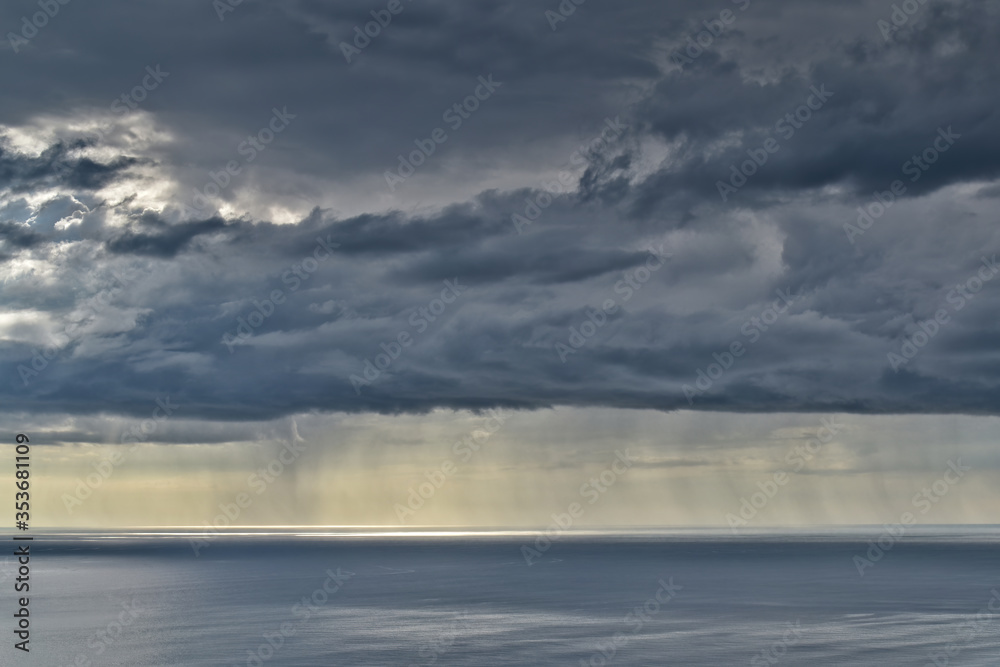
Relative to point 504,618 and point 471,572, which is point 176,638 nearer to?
point 504,618

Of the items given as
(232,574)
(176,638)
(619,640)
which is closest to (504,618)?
(619,640)

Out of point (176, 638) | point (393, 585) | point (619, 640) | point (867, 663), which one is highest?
point (393, 585)

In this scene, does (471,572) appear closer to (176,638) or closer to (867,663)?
(176,638)

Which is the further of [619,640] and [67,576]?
[67,576]

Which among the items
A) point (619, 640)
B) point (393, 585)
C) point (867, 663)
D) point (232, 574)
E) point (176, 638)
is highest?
point (232, 574)

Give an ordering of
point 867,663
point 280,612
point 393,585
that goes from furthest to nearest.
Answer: point 393,585 < point 280,612 < point 867,663

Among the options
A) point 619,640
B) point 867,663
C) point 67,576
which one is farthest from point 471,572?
point 867,663

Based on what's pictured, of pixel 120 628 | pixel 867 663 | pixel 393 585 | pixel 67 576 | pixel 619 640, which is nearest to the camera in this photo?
pixel 867 663

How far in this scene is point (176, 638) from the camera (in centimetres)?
8875

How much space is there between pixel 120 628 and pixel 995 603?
97.5 meters

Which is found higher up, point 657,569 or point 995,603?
point 657,569

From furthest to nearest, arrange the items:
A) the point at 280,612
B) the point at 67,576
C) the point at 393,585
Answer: the point at 67,576, the point at 393,585, the point at 280,612

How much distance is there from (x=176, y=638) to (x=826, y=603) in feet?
239

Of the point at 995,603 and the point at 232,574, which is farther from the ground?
the point at 232,574
